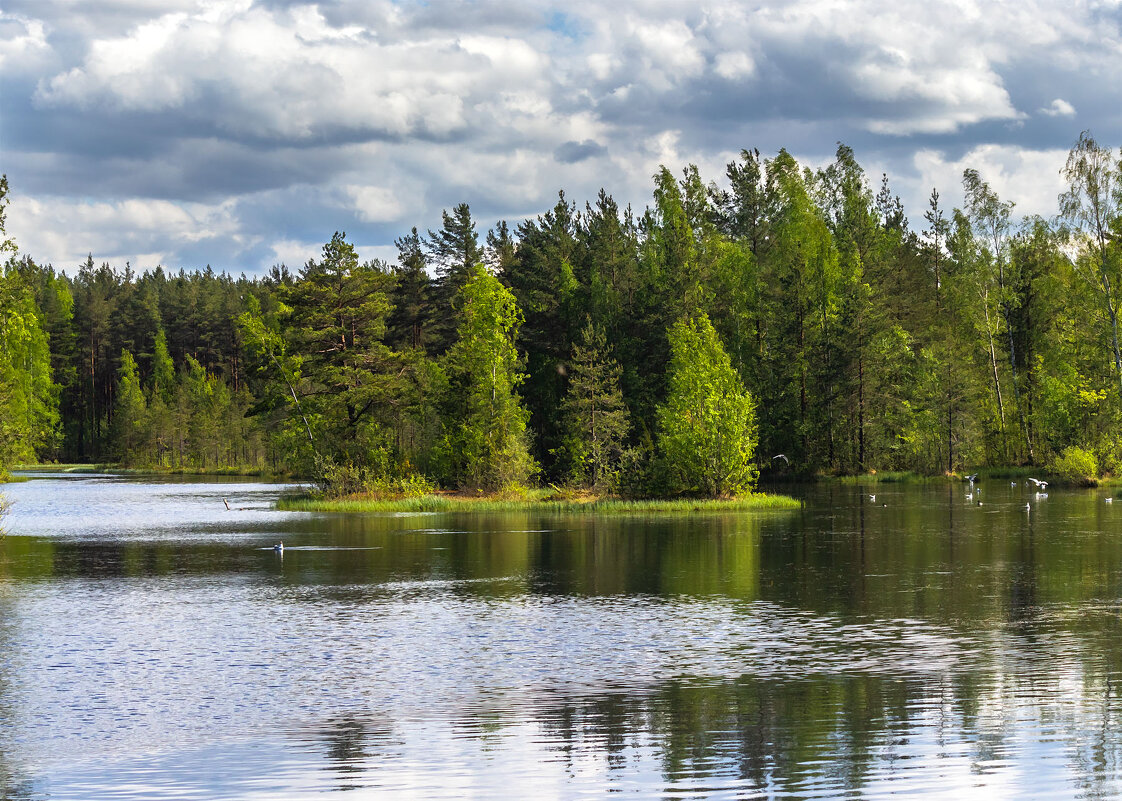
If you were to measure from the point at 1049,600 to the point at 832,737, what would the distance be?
1626cm

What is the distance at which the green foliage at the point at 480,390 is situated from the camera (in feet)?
258

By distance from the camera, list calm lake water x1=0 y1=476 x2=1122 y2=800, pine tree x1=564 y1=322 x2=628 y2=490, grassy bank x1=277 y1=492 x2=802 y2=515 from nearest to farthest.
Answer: calm lake water x1=0 y1=476 x2=1122 y2=800
grassy bank x1=277 y1=492 x2=802 y2=515
pine tree x1=564 y1=322 x2=628 y2=490

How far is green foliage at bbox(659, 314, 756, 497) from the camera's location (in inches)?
2618

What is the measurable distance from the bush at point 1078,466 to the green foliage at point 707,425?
25198 mm

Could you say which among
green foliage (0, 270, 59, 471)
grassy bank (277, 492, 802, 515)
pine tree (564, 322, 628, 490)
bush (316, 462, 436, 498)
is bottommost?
grassy bank (277, 492, 802, 515)

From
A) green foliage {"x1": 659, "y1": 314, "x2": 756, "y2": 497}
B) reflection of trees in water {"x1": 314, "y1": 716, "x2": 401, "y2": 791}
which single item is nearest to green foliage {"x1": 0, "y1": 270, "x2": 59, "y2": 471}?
green foliage {"x1": 659, "y1": 314, "x2": 756, "y2": 497}

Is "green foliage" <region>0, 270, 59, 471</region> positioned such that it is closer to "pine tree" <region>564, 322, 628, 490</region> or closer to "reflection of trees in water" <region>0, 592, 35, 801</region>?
"pine tree" <region>564, 322, 628, 490</region>

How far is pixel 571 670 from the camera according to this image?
71.7ft

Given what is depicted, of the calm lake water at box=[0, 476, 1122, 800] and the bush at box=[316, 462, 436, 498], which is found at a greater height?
the bush at box=[316, 462, 436, 498]

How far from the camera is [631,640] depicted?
2517 centimetres

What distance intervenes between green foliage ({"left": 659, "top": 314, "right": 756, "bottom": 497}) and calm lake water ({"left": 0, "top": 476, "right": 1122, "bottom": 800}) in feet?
62.2

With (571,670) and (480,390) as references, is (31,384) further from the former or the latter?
(571,670)

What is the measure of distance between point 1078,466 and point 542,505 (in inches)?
1473

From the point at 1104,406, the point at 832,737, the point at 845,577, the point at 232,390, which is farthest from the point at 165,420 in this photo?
the point at 832,737
